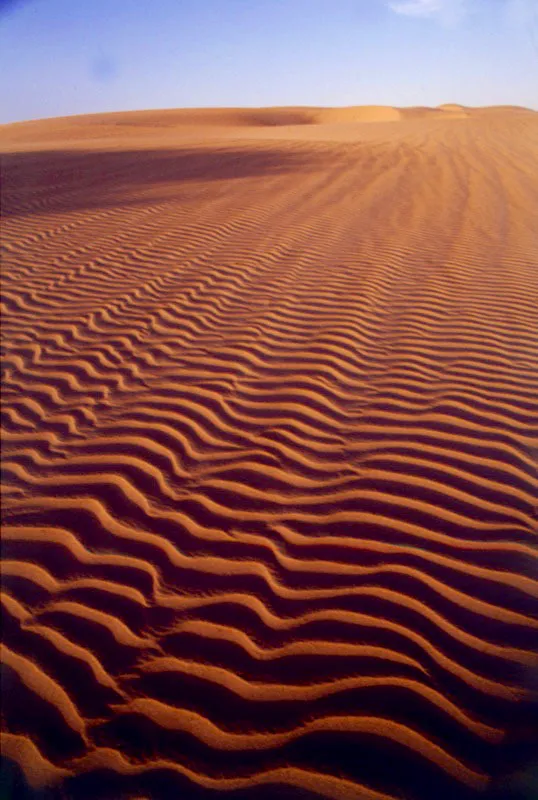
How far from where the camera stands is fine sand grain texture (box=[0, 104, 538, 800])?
2.17 metres

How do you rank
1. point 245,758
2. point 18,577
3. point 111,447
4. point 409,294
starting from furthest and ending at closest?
1. point 409,294
2. point 111,447
3. point 18,577
4. point 245,758

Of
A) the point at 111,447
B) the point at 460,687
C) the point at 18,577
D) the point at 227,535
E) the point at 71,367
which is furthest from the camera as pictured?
the point at 71,367

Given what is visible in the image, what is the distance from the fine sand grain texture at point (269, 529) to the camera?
2170mm

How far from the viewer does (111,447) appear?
373 centimetres

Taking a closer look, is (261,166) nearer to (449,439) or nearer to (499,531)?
(449,439)

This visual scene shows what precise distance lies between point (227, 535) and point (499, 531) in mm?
1506

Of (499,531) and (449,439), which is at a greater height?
(449,439)

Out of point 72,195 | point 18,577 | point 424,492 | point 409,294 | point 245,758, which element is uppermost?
point 72,195

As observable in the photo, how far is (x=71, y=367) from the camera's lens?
4.79 metres

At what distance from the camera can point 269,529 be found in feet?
10.2

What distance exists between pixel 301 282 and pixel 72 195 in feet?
23.7

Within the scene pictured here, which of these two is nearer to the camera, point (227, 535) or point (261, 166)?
point (227, 535)

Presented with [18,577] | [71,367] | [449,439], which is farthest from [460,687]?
[71,367]

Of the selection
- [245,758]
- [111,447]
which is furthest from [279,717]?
[111,447]
